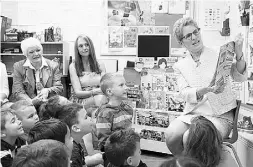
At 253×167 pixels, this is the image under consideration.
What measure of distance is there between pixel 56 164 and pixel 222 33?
3324 millimetres

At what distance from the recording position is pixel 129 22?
4.50 m

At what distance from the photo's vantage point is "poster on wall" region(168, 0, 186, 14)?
14.3 feet

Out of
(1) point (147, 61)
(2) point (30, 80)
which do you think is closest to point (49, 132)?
(2) point (30, 80)

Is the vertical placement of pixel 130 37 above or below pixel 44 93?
above

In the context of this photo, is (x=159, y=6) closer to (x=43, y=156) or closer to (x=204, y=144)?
(x=204, y=144)

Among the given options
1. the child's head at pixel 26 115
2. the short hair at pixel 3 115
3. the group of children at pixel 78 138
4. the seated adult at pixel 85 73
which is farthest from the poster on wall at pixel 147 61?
the short hair at pixel 3 115

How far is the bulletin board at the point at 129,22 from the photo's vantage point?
443cm

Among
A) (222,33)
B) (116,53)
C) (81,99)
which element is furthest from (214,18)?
(81,99)

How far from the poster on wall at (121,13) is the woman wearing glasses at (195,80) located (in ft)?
7.57

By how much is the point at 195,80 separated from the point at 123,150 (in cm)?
78

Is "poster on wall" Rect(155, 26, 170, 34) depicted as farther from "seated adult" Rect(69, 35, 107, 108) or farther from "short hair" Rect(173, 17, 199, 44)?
"short hair" Rect(173, 17, 199, 44)

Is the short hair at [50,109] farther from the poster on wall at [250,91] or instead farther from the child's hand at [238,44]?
the poster on wall at [250,91]

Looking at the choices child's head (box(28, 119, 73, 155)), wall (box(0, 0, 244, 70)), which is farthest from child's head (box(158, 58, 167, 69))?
child's head (box(28, 119, 73, 155))

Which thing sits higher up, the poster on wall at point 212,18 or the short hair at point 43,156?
the poster on wall at point 212,18
